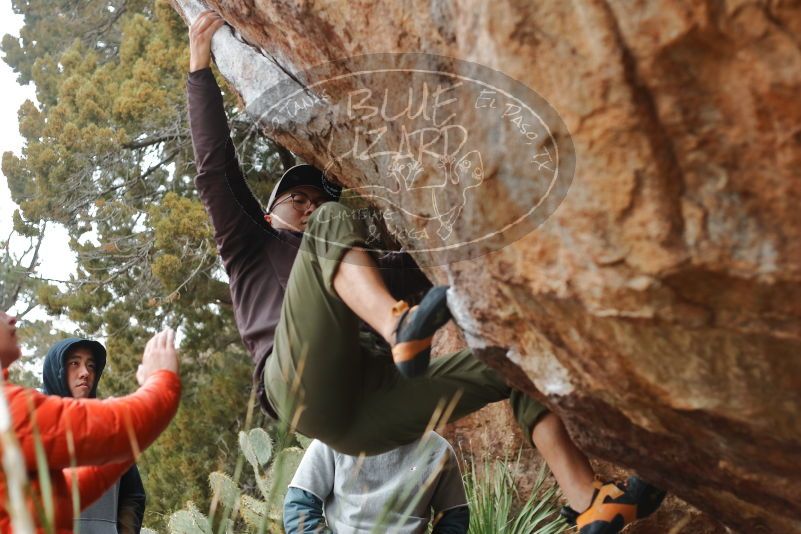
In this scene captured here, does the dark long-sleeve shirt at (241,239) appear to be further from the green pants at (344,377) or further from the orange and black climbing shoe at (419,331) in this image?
the orange and black climbing shoe at (419,331)

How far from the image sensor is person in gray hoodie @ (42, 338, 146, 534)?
163 inches

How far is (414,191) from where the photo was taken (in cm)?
311

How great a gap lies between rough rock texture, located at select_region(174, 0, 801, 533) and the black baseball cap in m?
1.10

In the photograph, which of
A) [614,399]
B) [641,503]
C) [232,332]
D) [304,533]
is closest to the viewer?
[614,399]

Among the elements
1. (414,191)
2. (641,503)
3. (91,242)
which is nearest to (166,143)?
Answer: (91,242)

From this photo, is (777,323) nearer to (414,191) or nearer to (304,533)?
(414,191)

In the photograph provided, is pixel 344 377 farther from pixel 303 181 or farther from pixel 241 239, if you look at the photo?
pixel 303 181

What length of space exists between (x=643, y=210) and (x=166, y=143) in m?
7.06

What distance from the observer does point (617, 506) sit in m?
3.03

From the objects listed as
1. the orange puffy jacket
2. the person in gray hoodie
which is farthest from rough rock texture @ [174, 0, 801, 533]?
the person in gray hoodie

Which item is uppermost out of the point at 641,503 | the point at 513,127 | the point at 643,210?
the point at 513,127

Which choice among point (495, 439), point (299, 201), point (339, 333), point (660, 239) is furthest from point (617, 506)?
point (495, 439)

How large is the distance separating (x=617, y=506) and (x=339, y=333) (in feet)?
3.58

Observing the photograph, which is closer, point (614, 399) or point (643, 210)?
point (643, 210)
